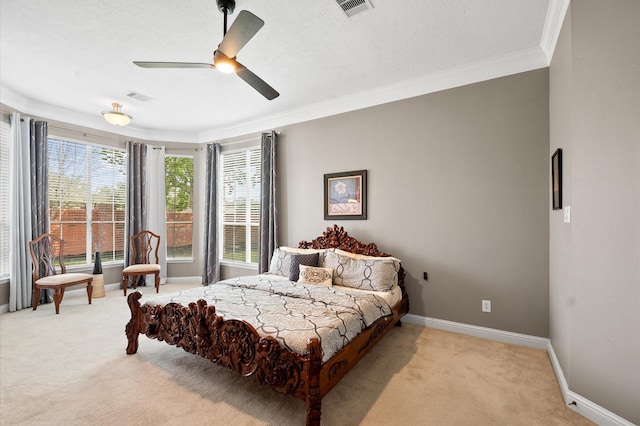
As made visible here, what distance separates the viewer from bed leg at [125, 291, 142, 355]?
273cm

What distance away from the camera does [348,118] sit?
4.05 m

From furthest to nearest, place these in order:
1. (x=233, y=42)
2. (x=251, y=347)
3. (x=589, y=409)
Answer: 1. (x=233, y=42)
2. (x=251, y=347)
3. (x=589, y=409)

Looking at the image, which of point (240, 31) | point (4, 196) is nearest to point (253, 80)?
point (240, 31)

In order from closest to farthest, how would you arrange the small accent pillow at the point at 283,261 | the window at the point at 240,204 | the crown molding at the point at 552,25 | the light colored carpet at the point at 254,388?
the light colored carpet at the point at 254,388
the crown molding at the point at 552,25
the small accent pillow at the point at 283,261
the window at the point at 240,204

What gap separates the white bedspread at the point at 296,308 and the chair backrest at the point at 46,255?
2818 millimetres

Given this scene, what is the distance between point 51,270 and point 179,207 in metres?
2.16

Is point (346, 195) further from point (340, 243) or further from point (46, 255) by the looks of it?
point (46, 255)

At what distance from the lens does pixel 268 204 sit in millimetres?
4711

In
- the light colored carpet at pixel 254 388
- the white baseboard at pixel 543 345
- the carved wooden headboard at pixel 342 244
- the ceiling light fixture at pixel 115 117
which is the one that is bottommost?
the light colored carpet at pixel 254 388

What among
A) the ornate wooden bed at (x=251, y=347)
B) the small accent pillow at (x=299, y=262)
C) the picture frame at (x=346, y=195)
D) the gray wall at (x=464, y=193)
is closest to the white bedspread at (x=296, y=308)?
the ornate wooden bed at (x=251, y=347)

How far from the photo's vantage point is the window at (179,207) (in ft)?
19.1

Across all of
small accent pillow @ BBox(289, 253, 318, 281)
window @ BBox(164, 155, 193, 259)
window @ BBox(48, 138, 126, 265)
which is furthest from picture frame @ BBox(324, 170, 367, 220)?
window @ BBox(48, 138, 126, 265)

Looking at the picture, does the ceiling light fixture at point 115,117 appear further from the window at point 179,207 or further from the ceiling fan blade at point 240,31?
the ceiling fan blade at point 240,31

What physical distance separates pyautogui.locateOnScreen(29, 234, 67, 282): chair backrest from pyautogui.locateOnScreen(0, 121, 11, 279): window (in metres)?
0.31
